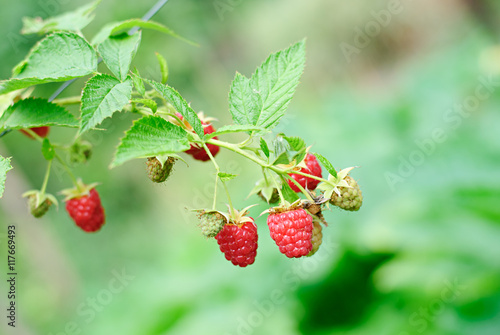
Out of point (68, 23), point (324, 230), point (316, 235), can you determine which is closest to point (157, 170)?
point (316, 235)

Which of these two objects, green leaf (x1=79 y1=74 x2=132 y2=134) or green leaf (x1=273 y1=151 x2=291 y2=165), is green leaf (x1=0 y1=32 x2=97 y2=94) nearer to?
green leaf (x1=79 y1=74 x2=132 y2=134)

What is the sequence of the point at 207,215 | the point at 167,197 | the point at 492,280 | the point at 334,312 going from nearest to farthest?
1. the point at 207,215
2. the point at 492,280
3. the point at 334,312
4. the point at 167,197

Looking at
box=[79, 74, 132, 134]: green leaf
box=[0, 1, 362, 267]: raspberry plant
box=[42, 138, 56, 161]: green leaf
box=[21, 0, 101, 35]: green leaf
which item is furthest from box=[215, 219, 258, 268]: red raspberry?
box=[21, 0, 101, 35]: green leaf

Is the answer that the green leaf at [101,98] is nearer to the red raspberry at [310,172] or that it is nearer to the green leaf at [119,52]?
the green leaf at [119,52]

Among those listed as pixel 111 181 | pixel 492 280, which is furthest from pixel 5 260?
pixel 492 280

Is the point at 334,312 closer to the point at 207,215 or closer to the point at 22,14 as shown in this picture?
the point at 207,215

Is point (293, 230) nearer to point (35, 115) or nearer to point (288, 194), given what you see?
point (288, 194)
